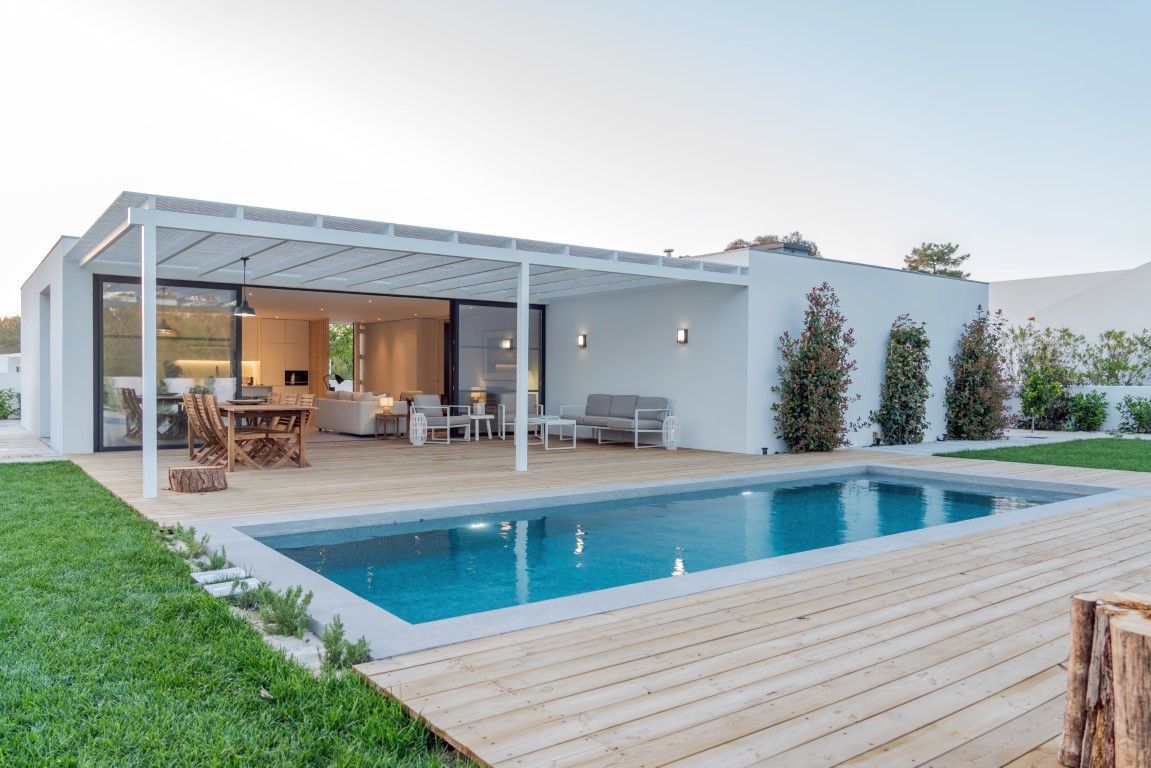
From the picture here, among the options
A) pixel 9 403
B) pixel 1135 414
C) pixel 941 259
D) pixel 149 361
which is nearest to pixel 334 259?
pixel 149 361

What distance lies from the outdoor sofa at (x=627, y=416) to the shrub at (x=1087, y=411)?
10.1m

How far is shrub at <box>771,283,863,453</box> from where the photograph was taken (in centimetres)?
1129

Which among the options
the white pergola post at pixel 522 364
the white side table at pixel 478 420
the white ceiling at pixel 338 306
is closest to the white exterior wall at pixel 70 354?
the white ceiling at pixel 338 306

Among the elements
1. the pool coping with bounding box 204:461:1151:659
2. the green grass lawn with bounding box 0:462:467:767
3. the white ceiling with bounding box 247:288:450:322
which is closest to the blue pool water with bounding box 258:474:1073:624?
the pool coping with bounding box 204:461:1151:659

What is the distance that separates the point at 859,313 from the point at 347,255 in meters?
8.14

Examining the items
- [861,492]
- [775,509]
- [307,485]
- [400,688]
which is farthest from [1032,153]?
[400,688]

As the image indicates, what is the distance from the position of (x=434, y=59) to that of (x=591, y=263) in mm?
4665

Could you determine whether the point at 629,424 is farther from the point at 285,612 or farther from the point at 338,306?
the point at 285,612

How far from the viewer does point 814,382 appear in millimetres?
11281

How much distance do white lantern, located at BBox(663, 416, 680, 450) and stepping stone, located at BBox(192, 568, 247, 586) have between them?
8.33m

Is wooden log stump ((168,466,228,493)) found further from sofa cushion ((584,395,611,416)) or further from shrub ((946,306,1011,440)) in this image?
shrub ((946,306,1011,440))

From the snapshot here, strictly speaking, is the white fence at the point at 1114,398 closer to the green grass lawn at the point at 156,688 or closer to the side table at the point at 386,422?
the side table at the point at 386,422

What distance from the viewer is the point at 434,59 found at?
38.0 ft

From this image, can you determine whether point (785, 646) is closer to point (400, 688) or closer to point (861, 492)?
point (400, 688)
